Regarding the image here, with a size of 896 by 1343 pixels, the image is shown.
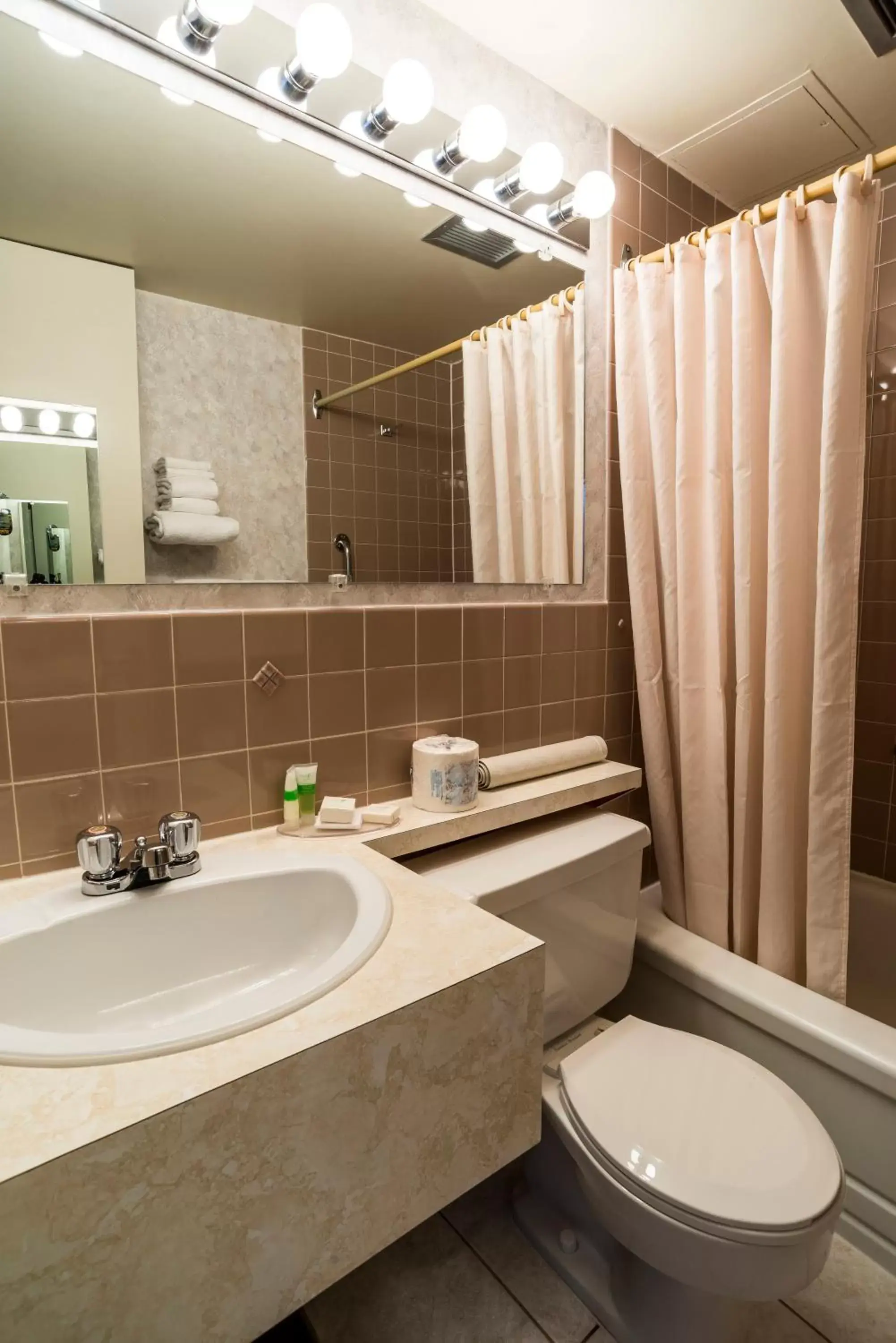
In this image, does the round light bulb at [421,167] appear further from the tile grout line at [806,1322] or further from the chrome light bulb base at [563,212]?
the tile grout line at [806,1322]

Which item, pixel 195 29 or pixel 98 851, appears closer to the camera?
pixel 98 851

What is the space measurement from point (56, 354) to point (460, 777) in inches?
34.3

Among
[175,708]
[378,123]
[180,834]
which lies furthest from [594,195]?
[180,834]

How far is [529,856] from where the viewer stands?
1.17 m

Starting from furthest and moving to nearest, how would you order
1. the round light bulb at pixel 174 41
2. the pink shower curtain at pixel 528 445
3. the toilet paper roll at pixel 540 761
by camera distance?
the pink shower curtain at pixel 528 445 → the toilet paper roll at pixel 540 761 → the round light bulb at pixel 174 41

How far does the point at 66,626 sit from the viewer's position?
898mm

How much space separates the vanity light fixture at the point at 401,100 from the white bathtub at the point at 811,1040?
163 centimetres

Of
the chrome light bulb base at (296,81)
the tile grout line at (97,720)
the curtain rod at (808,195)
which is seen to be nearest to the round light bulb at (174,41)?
the chrome light bulb base at (296,81)

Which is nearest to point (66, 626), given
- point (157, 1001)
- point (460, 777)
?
point (157, 1001)

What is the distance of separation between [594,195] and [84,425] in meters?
1.13

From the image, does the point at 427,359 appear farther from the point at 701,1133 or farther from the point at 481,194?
the point at 701,1133

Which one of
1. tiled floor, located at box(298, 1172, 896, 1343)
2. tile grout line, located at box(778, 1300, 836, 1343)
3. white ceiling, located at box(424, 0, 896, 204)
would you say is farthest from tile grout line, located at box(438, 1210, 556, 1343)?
white ceiling, located at box(424, 0, 896, 204)

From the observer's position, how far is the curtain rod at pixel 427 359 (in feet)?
3.75

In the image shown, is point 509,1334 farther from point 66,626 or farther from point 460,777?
point 66,626
